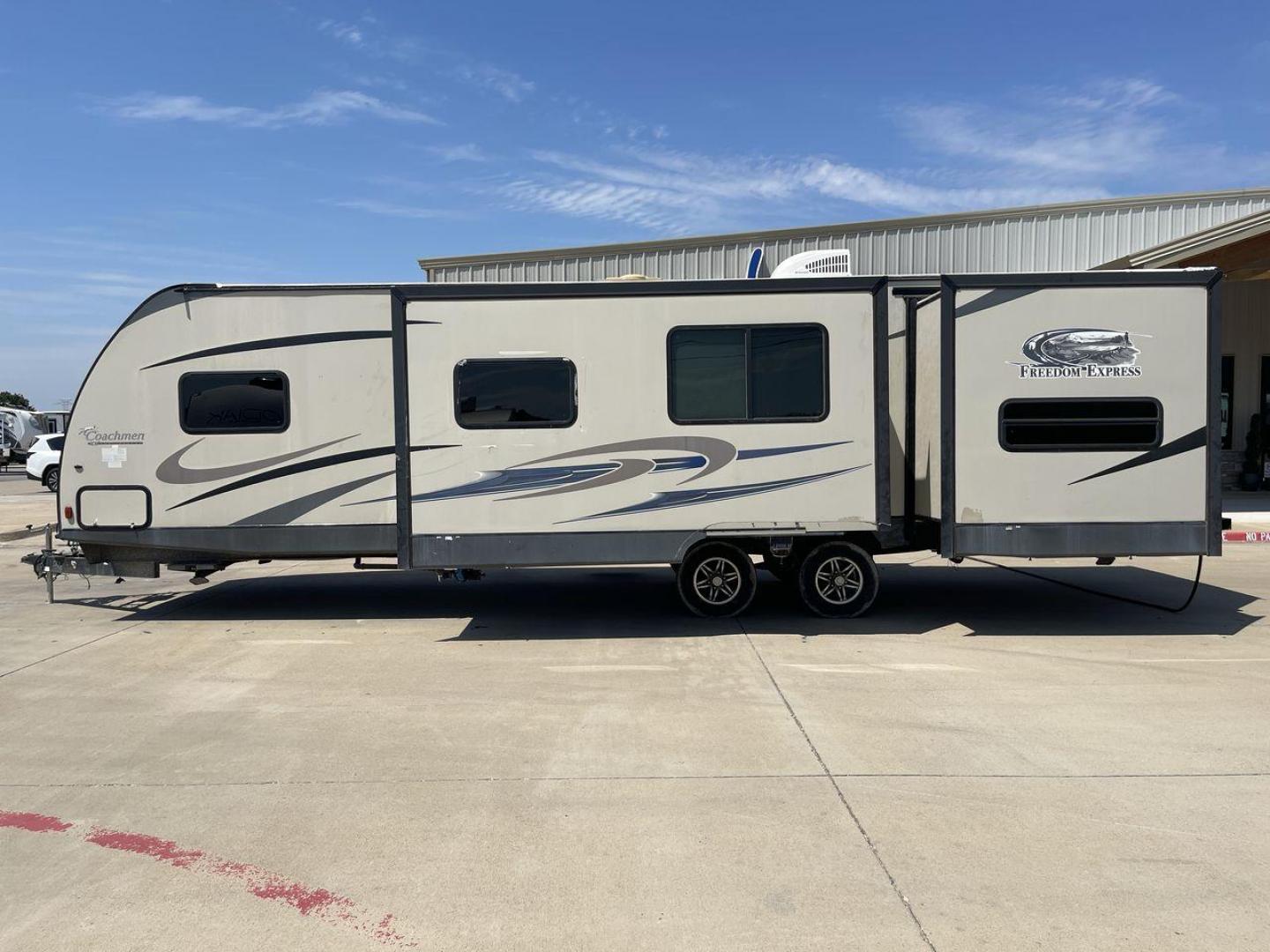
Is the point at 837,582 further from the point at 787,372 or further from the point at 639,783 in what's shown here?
the point at 639,783

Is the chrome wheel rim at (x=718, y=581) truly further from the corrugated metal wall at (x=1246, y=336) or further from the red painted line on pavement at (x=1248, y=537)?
the corrugated metal wall at (x=1246, y=336)

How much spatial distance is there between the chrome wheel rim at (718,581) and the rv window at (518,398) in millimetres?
1913

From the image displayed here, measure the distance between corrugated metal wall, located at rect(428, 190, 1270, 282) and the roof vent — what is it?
1012 centimetres

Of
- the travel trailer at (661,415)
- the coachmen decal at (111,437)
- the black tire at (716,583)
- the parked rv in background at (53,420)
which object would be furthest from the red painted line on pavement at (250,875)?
the parked rv in background at (53,420)

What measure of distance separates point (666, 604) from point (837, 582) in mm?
1903

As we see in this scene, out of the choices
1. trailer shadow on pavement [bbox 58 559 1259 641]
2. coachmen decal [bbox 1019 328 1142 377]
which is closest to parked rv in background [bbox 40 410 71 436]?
trailer shadow on pavement [bbox 58 559 1259 641]

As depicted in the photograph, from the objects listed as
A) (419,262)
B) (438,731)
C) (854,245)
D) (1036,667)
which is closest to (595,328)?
(438,731)

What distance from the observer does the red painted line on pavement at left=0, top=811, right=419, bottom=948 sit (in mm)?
3562

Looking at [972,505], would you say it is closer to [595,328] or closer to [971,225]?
[595,328]

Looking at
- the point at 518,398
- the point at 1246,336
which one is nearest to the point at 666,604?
the point at 518,398

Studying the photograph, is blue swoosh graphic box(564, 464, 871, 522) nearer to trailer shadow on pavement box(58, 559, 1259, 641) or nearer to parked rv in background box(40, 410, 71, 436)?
trailer shadow on pavement box(58, 559, 1259, 641)

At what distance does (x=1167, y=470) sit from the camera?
318 inches

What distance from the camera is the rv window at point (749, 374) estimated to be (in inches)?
320

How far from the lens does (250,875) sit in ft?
12.9
